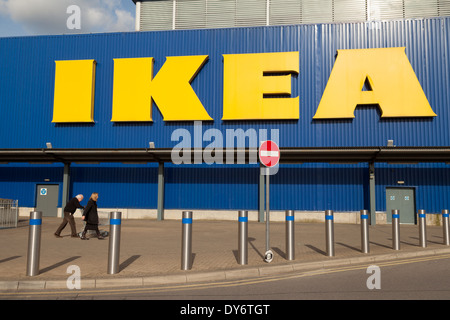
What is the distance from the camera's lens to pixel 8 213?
48.5ft

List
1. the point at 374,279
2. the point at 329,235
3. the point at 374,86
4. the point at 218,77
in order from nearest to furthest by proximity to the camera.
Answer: the point at 374,279, the point at 329,235, the point at 374,86, the point at 218,77

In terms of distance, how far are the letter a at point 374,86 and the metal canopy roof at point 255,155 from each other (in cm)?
260

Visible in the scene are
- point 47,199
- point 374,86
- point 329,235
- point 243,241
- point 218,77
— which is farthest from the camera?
point 47,199

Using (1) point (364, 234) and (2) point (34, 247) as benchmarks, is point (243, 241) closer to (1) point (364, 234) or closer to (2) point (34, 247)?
(1) point (364, 234)

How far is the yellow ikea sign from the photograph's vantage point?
19547mm

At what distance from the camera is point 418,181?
62.8ft

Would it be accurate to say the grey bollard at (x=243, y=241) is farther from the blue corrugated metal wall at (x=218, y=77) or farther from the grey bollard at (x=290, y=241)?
the blue corrugated metal wall at (x=218, y=77)

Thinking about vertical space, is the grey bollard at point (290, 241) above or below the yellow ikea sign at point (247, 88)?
below

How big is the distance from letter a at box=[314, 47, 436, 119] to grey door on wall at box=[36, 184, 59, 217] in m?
17.2

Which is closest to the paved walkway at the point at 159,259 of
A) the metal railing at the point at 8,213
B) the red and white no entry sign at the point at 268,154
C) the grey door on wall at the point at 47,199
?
the red and white no entry sign at the point at 268,154

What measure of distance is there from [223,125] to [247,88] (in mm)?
2680

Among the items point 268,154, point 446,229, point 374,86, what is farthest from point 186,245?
point 374,86

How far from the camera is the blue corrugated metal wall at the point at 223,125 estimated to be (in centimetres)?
1953
